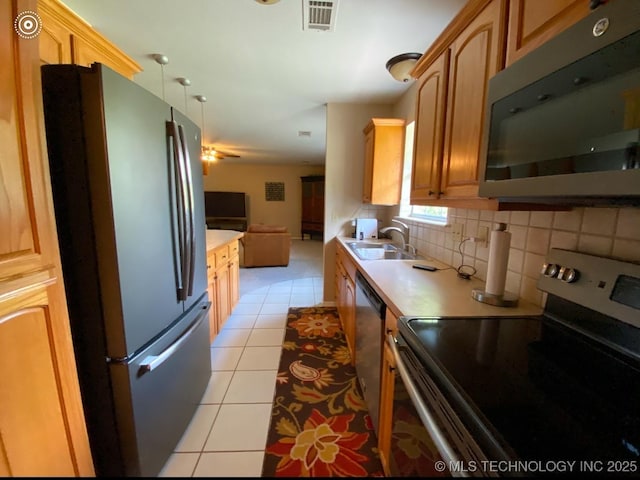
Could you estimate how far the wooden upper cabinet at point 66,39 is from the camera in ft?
3.80

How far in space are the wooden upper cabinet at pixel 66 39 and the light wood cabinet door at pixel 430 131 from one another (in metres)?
1.79

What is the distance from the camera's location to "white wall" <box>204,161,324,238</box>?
8.22 m

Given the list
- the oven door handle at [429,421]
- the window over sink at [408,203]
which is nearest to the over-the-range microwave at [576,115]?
the oven door handle at [429,421]

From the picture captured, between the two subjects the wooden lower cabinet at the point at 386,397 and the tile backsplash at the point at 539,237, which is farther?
A: the wooden lower cabinet at the point at 386,397

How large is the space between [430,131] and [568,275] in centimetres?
98

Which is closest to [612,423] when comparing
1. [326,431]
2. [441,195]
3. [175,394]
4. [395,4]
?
[441,195]

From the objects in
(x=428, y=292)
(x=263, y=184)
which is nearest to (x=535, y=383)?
(x=428, y=292)

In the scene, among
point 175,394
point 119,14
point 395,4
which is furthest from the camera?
point 119,14

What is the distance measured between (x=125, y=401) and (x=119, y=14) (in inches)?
83.5

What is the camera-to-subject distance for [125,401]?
3.39 feet

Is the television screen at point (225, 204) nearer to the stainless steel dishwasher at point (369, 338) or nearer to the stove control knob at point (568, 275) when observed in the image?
→ the stainless steel dishwasher at point (369, 338)

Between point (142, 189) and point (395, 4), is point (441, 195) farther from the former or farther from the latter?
point (142, 189)

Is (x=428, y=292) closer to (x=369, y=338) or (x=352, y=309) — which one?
(x=369, y=338)

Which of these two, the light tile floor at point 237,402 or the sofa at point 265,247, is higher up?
the sofa at point 265,247
